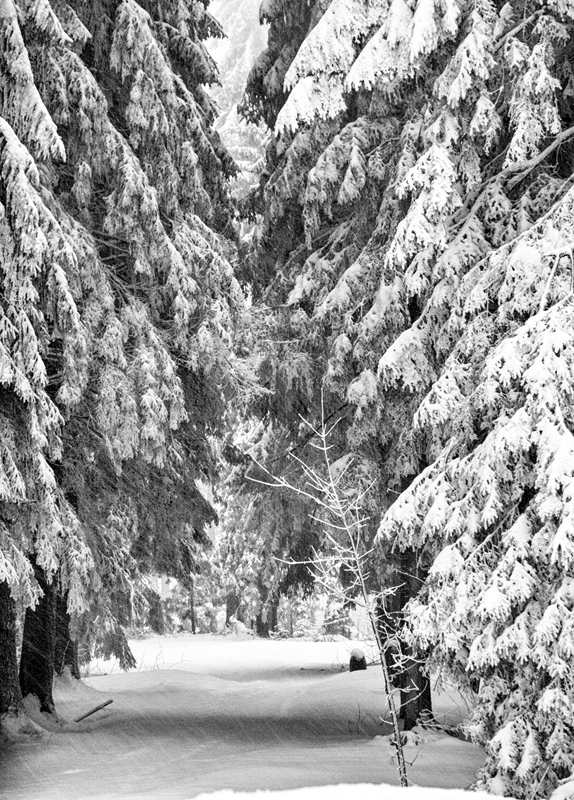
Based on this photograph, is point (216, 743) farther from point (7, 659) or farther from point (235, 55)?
point (235, 55)

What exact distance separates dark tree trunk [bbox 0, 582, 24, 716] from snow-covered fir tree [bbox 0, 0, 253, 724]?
0.9 inches

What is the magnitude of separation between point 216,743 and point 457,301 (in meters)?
6.36

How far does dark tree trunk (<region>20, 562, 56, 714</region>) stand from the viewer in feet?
37.5

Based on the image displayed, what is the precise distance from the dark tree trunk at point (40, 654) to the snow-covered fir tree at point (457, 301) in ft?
14.4

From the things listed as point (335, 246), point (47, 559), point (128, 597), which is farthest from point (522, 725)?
point (128, 597)

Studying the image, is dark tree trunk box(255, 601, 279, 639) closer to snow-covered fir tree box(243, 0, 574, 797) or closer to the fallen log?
the fallen log

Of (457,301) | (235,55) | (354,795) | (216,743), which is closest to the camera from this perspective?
(354,795)

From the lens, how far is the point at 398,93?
1064 centimetres

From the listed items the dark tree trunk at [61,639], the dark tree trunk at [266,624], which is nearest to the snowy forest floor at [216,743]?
the dark tree trunk at [61,639]

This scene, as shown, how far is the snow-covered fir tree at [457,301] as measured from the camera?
672cm

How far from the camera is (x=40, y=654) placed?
11.4 m

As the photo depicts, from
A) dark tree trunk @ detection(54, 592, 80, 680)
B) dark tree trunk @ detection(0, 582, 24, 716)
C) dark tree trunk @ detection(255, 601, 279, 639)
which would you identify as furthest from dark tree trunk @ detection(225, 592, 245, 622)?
dark tree trunk @ detection(0, 582, 24, 716)

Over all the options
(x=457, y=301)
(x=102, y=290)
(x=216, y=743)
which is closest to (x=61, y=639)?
(x=216, y=743)

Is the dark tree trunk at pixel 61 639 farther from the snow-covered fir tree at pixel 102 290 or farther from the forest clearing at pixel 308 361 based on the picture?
the snow-covered fir tree at pixel 102 290
